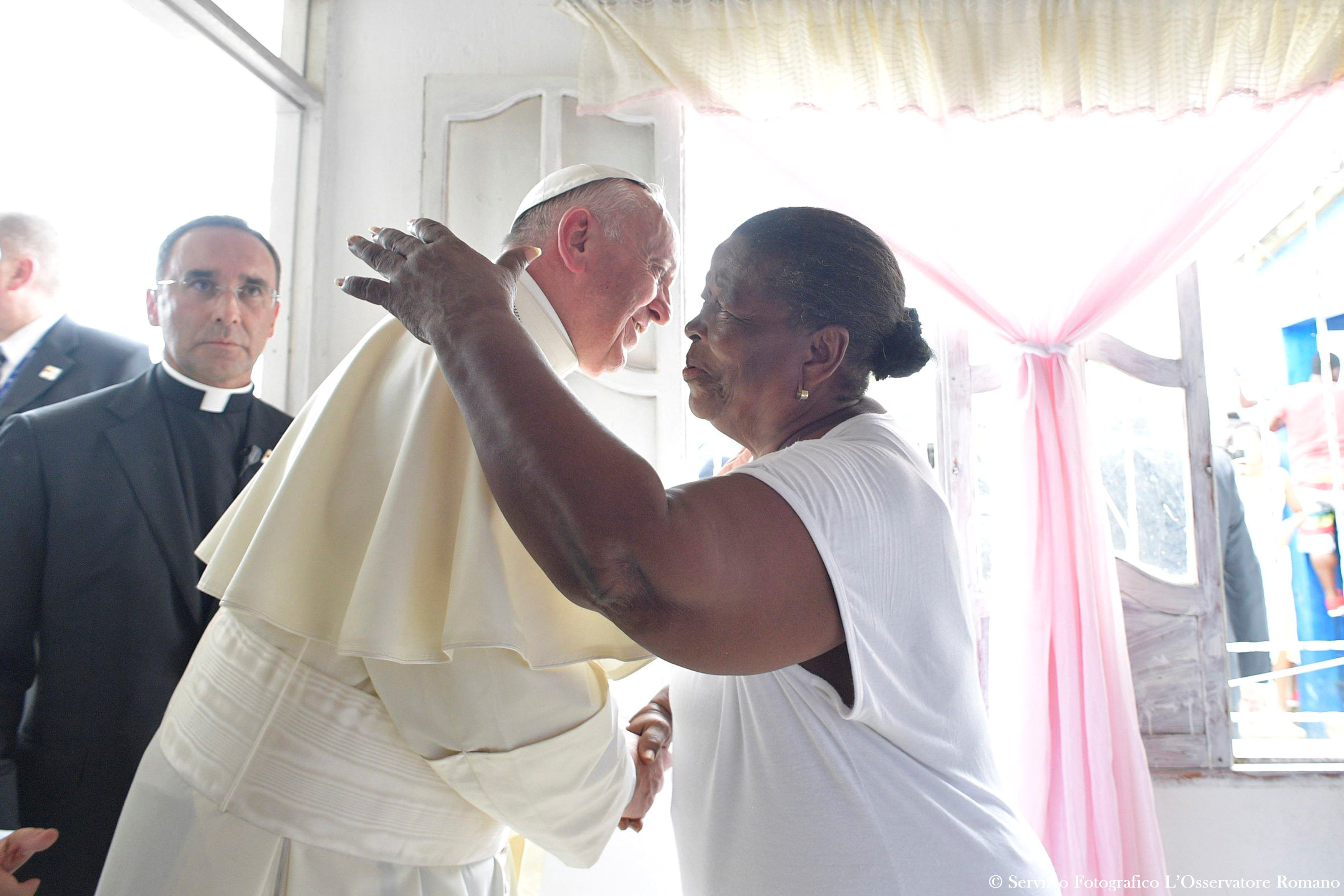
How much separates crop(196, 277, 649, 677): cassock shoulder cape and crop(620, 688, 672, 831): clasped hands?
29 cm

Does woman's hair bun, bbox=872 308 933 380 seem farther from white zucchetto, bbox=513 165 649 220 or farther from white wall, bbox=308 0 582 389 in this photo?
white wall, bbox=308 0 582 389

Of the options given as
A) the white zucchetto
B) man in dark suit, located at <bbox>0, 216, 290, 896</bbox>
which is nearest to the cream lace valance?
the white zucchetto

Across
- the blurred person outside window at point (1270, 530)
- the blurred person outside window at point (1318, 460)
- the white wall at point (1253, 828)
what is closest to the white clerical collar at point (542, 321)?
the white wall at point (1253, 828)

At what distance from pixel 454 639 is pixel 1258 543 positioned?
3481 millimetres

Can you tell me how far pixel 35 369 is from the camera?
89.9 inches

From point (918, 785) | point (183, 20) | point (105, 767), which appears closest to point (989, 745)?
point (918, 785)

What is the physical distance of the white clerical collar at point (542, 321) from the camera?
143 centimetres

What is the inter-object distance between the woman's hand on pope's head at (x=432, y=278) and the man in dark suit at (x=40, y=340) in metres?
1.87

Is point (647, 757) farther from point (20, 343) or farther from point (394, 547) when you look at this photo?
point (20, 343)

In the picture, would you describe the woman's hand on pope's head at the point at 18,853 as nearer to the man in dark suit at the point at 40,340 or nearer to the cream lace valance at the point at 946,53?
the man in dark suit at the point at 40,340

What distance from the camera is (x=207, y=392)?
2146 mm

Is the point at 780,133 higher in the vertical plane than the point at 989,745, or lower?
higher

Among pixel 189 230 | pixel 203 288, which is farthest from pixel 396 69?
pixel 203 288

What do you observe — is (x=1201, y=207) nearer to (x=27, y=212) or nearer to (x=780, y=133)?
(x=780, y=133)
